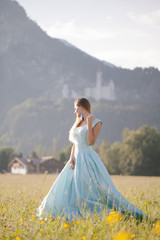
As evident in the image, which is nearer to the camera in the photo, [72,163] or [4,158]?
[72,163]

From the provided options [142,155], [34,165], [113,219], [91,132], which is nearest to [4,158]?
[34,165]

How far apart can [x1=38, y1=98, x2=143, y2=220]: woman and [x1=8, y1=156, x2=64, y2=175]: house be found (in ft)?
267

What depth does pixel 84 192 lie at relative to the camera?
16.9 ft

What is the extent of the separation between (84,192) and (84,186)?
0.32 feet

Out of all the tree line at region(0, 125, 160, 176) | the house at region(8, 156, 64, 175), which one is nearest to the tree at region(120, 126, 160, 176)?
the tree line at region(0, 125, 160, 176)

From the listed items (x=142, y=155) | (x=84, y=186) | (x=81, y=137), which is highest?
(x=81, y=137)

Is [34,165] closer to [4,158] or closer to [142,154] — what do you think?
[4,158]

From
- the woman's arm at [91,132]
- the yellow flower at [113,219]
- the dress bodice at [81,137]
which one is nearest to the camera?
the yellow flower at [113,219]

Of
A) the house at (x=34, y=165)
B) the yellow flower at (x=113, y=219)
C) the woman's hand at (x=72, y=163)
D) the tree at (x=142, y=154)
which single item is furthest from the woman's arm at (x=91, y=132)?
the house at (x=34, y=165)

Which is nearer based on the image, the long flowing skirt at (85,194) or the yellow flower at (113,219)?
the yellow flower at (113,219)

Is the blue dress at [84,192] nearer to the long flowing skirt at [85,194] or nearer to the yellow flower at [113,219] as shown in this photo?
the long flowing skirt at [85,194]

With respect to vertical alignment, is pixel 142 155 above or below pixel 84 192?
below

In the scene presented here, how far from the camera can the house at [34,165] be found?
286 ft

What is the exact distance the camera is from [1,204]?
5992 mm
